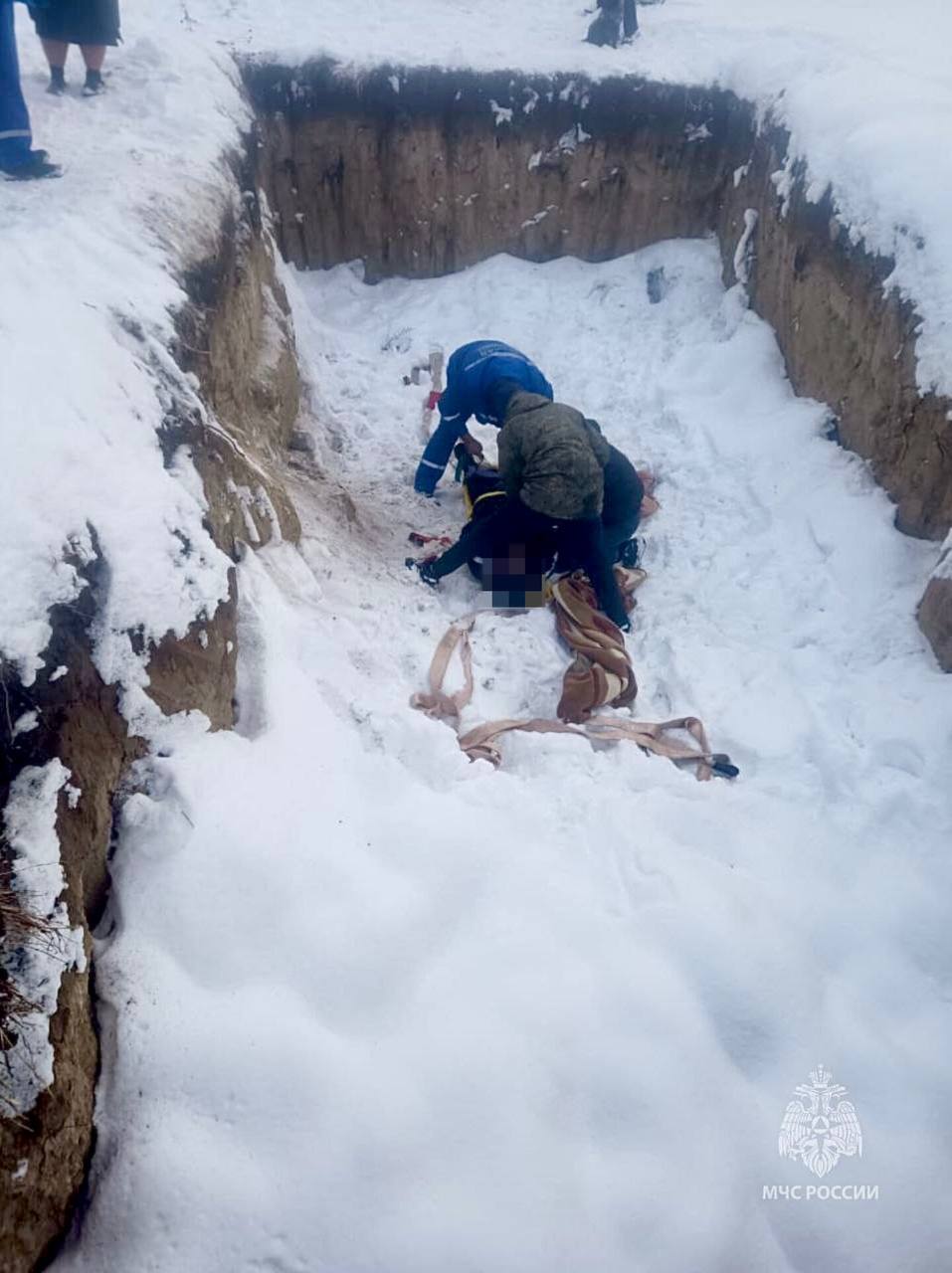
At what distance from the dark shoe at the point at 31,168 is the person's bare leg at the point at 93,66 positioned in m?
A: 1.44

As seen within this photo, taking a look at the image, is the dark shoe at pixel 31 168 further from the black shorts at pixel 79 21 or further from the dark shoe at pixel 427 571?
the dark shoe at pixel 427 571

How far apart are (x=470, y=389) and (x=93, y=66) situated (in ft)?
9.76

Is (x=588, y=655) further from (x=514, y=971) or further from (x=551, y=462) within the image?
(x=514, y=971)

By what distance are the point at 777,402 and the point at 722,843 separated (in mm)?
3633

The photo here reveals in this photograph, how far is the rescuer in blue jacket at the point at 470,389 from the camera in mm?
4555

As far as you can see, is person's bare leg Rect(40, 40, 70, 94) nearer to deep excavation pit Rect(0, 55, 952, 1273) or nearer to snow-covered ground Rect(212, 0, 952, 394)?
deep excavation pit Rect(0, 55, 952, 1273)

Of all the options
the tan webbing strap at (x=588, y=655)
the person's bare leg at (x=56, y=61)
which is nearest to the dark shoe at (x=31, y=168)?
the person's bare leg at (x=56, y=61)

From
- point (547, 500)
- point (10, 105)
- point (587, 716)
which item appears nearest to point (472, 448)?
point (547, 500)

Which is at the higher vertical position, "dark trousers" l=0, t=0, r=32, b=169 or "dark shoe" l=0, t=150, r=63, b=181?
"dark trousers" l=0, t=0, r=32, b=169

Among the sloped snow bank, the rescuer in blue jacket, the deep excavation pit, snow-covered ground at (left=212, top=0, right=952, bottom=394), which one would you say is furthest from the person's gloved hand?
snow-covered ground at (left=212, top=0, right=952, bottom=394)

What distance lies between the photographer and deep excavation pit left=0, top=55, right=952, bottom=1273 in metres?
1.93

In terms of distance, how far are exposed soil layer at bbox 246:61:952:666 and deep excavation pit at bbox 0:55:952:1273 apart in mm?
16

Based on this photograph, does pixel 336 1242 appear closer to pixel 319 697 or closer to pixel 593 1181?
pixel 593 1181

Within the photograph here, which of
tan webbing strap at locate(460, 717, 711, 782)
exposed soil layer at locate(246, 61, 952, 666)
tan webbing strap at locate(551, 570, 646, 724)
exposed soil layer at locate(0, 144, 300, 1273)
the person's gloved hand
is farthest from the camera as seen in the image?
exposed soil layer at locate(246, 61, 952, 666)
